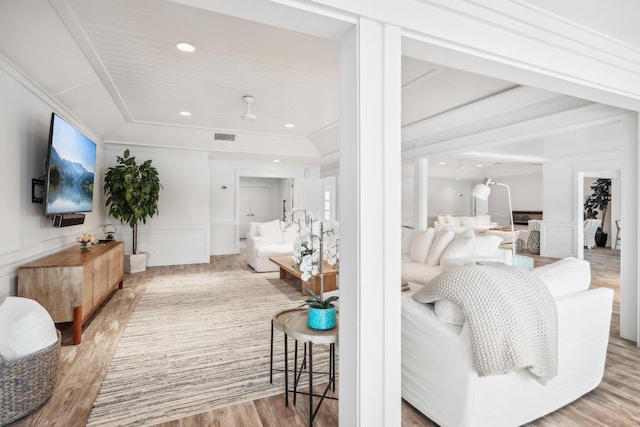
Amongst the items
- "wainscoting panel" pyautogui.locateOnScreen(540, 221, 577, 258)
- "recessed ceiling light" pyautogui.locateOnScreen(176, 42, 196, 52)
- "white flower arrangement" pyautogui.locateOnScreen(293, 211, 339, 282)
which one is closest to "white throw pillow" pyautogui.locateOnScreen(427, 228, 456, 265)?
"white flower arrangement" pyautogui.locateOnScreen(293, 211, 339, 282)

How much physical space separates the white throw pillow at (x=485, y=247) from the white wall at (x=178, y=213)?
16.9ft

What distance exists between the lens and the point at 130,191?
5.32 m

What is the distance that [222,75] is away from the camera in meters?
3.54

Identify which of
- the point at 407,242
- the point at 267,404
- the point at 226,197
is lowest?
the point at 267,404

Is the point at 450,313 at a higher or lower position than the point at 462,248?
lower

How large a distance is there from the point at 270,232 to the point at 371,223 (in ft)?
17.1

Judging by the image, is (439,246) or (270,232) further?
(270,232)

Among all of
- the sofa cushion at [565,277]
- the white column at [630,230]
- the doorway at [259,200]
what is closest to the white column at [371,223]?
the sofa cushion at [565,277]

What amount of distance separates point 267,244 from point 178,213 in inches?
80.0

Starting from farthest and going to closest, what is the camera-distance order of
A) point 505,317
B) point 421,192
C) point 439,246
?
1. point 421,192
2. point 439,246
3. point 505,317

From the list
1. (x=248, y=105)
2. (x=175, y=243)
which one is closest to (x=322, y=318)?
(x=248, y=105)

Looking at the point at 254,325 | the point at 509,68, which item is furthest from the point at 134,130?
the point at 509,68

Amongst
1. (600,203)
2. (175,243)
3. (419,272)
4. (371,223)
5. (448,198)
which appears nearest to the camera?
(371,223)

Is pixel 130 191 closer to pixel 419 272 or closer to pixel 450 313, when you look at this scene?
pixel 419 272
